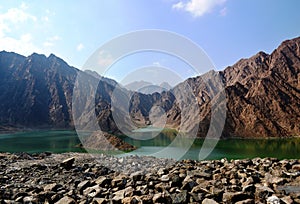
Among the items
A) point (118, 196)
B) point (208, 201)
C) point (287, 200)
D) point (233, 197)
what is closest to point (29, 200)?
point (118, 196)

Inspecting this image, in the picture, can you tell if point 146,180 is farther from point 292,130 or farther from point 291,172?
point 292,130

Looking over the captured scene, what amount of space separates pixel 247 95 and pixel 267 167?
14961 cm

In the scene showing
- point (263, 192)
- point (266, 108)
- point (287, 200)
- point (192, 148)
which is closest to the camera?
point (287, 200)

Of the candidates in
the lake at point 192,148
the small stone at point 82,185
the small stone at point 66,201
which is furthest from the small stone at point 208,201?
the lake at point 192,148

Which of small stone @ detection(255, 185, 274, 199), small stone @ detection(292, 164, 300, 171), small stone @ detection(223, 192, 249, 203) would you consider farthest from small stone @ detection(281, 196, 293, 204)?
small stone @ detection(292, 164, 300, 171)

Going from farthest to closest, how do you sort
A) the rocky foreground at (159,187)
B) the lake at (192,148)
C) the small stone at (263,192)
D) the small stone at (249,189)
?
the lake at (192,148) < the small stone at (249,189) < the small stone at (263,192) < the rocky foreground at (159,187)

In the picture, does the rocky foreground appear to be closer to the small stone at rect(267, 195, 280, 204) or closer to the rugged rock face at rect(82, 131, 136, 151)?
the small stone at rect(267, 195, 280, 204)

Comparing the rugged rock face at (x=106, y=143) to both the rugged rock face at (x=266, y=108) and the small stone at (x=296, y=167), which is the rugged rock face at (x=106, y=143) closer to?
the small stone at (x=296, y=167)

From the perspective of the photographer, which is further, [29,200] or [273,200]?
[29,200]

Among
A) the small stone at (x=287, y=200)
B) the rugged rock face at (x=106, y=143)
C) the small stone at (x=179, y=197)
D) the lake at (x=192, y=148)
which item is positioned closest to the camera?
the small stone at (x=287, y=200)

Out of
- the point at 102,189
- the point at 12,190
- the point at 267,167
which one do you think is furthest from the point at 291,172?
the point at 12,190

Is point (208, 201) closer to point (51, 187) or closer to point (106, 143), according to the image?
point (51, 187)

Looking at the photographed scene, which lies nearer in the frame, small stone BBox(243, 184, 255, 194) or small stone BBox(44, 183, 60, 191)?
small stone BBox(243, 184, 255, 194)

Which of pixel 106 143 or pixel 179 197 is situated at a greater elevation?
pixel 106 143
